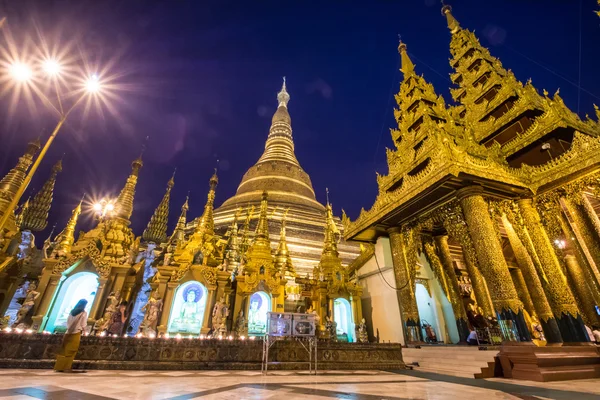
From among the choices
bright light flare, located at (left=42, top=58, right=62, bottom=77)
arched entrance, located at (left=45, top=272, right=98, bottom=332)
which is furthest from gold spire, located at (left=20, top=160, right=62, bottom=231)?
bright light flare, located at (left=42, top=58, right=62, bottom=77)

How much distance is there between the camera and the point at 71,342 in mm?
5480

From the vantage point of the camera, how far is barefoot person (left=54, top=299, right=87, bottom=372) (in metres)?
5.34

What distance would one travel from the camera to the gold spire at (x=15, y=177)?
39.9 feet

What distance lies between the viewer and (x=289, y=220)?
24953mm

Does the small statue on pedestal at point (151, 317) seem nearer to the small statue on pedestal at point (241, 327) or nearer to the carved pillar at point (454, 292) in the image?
the small statue on pedestal at point (241, 327)

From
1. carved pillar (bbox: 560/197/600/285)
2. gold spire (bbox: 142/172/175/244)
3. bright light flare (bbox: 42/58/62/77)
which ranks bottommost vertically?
carved pillar (bbox: 560/197/600/285)

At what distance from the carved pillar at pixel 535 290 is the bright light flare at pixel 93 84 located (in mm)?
13446

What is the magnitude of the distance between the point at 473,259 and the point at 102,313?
13900mm

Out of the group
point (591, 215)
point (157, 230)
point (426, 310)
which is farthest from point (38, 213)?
point (591, 215)

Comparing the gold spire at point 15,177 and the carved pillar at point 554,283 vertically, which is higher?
the gold spire at point 15,177

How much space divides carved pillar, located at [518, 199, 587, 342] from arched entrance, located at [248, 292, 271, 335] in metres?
9.51

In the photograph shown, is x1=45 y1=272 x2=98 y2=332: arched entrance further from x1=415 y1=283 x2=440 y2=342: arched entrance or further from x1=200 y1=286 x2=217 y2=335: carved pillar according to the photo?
x1=415 y1=283 x2=440 y2=342: arched entrance

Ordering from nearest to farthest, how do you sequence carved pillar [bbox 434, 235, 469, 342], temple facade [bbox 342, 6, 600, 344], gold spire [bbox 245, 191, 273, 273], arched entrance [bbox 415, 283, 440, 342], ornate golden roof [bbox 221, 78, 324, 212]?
temple facade [bbox 342, 6, 600, 344]
carved pillar [bbox 434, 235, 469, 342]
arched entrance [bbox 415, 283, 440, 342]
gold spire [bbox 245, 191, 273, 273]
ornate golden roof [bbox 221, 78, 324, 212]


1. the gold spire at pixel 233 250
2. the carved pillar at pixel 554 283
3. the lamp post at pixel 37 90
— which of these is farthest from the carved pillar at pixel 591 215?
the lamp post at pixel 37 90
